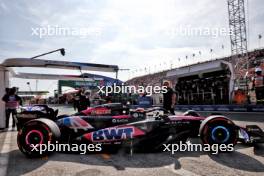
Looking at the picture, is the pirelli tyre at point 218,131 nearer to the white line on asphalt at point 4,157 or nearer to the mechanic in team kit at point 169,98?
the mechanic in team kit at point 169,98

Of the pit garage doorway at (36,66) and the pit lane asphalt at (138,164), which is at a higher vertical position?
the pit garage doorway at (36,66)

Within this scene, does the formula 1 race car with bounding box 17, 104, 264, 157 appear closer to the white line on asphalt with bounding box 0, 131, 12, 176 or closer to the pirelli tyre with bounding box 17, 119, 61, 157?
the pirelli tyre with bounding box 17, 119, 61, 157

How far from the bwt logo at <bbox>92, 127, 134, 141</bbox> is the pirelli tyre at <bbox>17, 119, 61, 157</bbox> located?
0.72m

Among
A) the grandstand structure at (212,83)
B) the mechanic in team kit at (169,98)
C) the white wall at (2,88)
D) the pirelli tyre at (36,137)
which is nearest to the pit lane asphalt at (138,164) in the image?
the pirelli tyre at (36,137)

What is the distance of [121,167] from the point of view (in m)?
3.51

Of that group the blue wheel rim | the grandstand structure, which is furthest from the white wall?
the grandstand structure

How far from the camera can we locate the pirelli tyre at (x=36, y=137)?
415 centimetres

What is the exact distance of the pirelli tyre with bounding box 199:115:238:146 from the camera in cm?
430

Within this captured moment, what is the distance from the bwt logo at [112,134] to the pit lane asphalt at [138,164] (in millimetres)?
306

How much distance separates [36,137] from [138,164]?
6.46 feet

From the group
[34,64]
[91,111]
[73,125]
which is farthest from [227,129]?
[34,64]

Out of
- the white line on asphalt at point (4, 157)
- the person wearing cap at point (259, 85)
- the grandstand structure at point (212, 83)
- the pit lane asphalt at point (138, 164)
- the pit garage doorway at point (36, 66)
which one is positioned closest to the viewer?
the pit lane asphalt at point (138, 164)

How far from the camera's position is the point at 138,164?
3.62m

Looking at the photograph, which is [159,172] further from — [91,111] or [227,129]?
[91,111]
